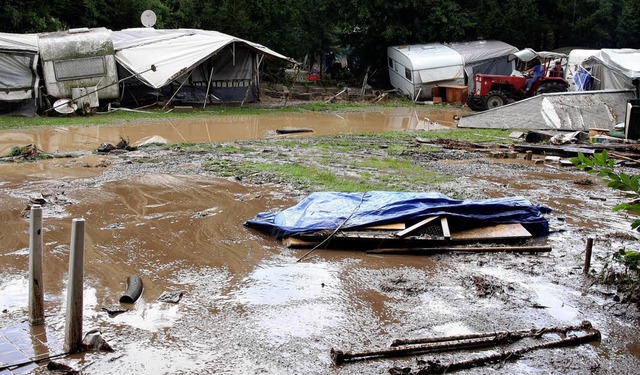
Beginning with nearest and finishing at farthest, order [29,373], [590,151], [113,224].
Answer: [29,373], [113,224], [590,151]

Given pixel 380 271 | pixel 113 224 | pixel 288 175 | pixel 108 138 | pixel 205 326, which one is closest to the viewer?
pixel 205 326

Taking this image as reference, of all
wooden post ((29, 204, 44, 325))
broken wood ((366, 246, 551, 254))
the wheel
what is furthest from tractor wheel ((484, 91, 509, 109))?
wooden post ((29, 204, 44, 325))

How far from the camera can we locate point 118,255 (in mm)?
7809

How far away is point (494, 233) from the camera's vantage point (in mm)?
8562

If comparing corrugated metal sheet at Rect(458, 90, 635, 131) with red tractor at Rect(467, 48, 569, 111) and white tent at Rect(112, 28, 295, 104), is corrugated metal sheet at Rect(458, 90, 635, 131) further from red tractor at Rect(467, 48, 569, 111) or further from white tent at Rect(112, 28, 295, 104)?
white tent at Rect(112, 28, 295, 104)

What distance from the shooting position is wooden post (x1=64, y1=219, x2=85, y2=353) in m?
4.88

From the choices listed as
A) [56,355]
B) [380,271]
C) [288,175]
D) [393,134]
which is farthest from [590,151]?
[56,355]

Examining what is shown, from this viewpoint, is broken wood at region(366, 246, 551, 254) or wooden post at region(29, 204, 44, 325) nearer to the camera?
wooden post at region(29, 204, 44, 325)

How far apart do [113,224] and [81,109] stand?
14.3m

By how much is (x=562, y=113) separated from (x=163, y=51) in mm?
14454

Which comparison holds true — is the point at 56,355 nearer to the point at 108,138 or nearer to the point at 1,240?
the point at 1,240

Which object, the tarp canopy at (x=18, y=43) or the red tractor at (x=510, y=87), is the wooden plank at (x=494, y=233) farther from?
the tarp canopy at (x=18, y=43)

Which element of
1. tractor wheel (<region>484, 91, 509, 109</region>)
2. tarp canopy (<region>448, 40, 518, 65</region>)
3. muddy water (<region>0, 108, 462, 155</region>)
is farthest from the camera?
tarp canopy (<region>448, 40, 518, 65</region>)

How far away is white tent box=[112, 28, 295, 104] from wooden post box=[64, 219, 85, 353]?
1815 cm
